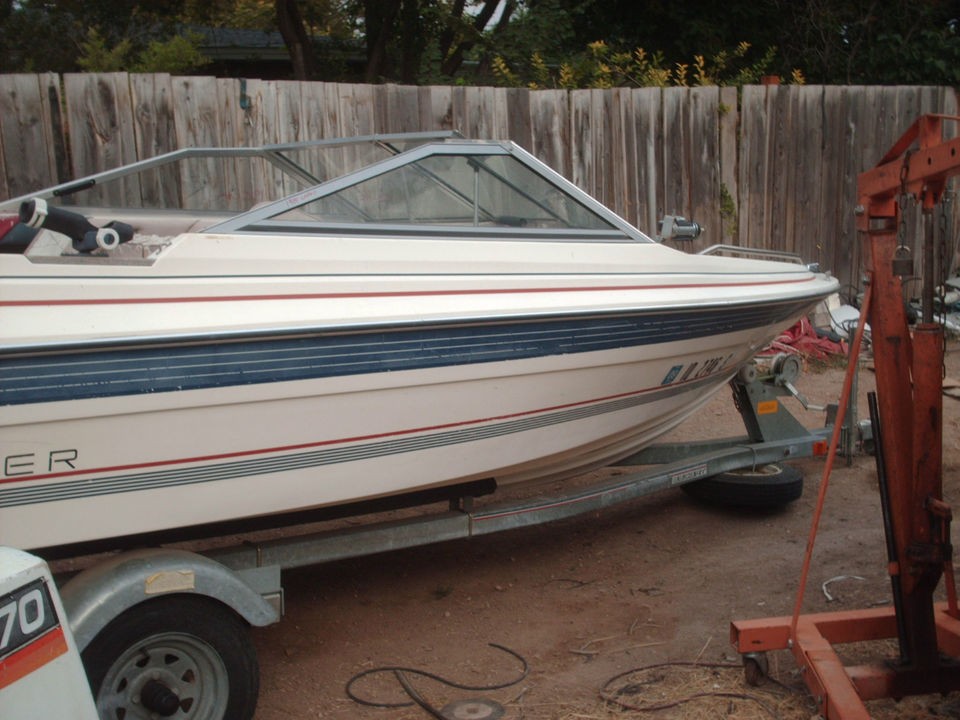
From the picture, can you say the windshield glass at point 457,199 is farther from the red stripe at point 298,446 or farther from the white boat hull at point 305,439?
the red stripe at point 298,446

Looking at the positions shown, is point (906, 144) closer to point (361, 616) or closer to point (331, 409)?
point (331, 409)

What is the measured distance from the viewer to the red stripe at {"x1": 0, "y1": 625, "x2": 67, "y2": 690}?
89.6 inches

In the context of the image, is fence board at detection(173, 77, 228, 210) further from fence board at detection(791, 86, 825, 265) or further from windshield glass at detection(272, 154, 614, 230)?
fence board at detection(791, 86, 825, 265)

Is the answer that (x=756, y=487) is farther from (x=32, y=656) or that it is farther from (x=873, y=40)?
(x=873, y=40)

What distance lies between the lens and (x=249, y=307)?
11.3 ft

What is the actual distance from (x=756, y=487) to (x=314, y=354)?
114 inches

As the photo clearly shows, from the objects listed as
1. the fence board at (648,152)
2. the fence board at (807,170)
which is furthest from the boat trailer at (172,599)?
the fence board at (807,170)

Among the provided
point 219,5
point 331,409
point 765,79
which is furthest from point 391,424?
point 219,5

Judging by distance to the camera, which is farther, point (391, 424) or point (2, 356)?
point (391, 424)

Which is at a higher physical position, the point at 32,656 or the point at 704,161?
the point at 704,161

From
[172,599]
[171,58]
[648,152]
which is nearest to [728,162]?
[648,152]

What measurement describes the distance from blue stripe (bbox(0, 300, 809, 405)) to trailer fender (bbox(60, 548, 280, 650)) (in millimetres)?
565

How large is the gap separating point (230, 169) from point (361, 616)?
9.70ft

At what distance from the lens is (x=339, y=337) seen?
3.54 metres
